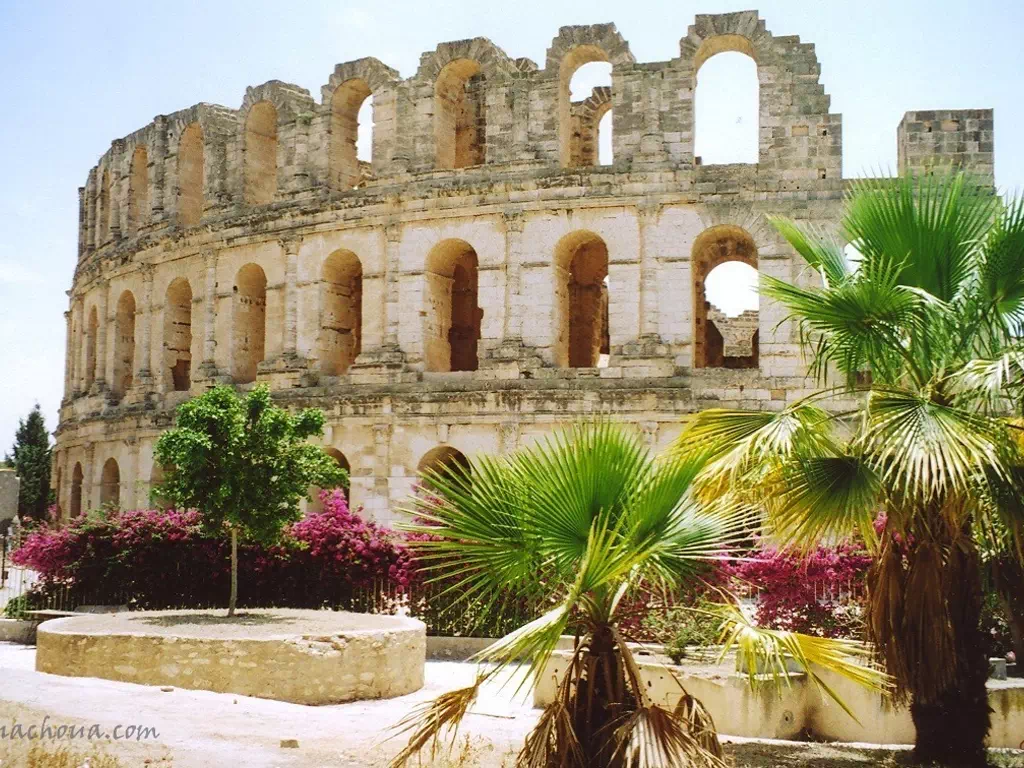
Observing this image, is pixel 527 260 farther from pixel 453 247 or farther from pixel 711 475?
pixel 711 475

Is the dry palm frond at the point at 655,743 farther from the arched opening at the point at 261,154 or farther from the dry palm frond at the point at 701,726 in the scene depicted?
the arched opening at the point at 261,154

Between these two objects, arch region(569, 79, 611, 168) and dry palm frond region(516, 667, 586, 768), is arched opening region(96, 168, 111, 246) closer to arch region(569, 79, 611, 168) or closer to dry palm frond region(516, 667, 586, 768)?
arch region(569, 79, 611, 168)

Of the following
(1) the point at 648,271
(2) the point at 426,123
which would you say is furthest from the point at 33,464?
(1) the point at 648,271

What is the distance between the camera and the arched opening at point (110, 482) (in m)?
27.1

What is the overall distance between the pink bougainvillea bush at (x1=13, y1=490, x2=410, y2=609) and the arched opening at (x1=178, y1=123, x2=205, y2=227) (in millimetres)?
10149

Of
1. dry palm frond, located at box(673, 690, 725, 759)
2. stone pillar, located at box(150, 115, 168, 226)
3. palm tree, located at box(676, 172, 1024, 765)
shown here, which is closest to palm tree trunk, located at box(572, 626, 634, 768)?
dry palm frond, located at box(673, 690, 725, 759)

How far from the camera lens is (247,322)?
25.0 metres

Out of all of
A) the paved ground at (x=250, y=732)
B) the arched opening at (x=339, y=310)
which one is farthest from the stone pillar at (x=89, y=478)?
the paved ground at (x=250, y=732)

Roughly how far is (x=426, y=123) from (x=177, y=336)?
26.9 feet

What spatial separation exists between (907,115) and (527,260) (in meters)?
7.14

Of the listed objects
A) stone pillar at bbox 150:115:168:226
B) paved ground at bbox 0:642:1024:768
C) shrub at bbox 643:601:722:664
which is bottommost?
paved ground at bbox 0:642:1024:768

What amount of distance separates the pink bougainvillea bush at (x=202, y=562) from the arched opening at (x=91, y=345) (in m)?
11.6

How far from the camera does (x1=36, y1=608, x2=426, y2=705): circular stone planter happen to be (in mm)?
12156

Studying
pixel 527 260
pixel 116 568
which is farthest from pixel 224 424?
pixel 527 260
